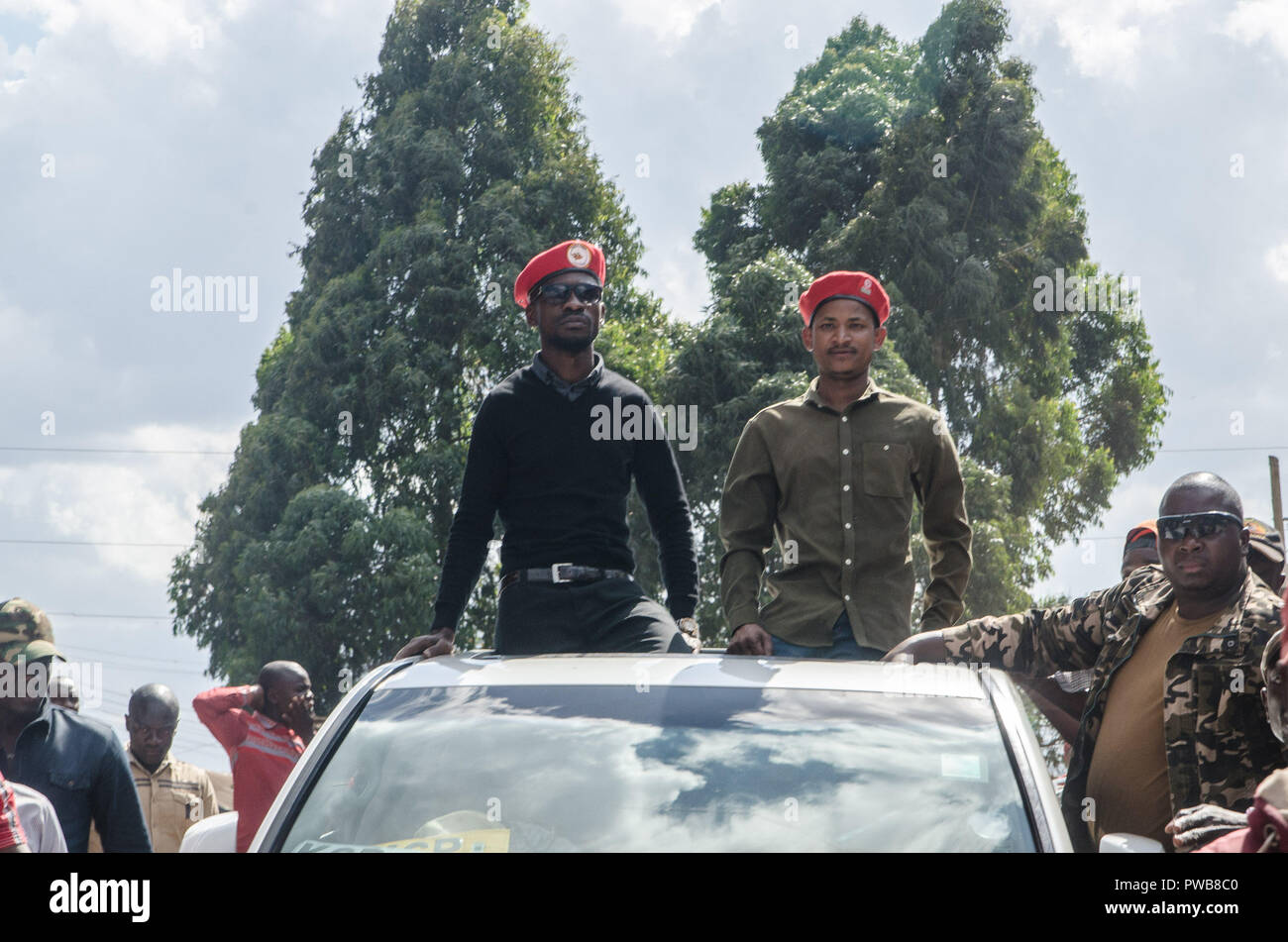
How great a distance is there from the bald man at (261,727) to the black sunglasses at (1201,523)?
4255 mm

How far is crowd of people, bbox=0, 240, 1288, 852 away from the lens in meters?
3.75

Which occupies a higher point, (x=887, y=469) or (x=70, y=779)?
(x=887, y=469)

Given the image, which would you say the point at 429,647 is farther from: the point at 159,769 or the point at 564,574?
the point at 159,769

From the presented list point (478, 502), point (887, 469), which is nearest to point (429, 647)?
point (478, 502)

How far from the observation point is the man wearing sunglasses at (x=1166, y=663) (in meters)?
3.51

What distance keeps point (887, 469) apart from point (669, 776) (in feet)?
6.32

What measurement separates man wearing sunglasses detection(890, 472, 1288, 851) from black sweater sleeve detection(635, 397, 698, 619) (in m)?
0.87

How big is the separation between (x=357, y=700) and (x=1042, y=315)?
22166 millimetres

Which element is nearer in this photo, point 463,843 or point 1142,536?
point 463,843

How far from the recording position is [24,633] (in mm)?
4941

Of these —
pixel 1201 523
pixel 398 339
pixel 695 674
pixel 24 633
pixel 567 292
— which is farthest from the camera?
pixel 398 339

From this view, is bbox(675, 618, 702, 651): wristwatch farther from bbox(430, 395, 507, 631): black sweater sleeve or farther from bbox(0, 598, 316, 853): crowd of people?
bbox(0, 598, 316, 853): crowd of people
